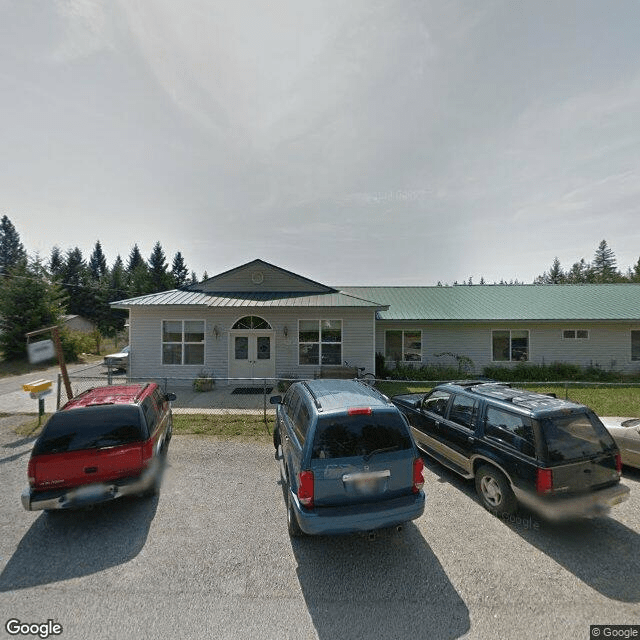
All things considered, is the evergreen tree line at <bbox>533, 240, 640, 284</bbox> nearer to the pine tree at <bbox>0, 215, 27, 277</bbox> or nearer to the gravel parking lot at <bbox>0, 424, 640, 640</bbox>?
the gravel parking lot at <bbox>0, 424, 640, 640</bbox>

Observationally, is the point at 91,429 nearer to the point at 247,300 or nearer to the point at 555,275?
the point at 247,300

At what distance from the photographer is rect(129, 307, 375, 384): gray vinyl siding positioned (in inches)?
537

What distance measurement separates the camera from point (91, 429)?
4648mm

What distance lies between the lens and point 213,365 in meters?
13.7

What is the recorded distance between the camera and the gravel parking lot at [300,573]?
2.98 metres

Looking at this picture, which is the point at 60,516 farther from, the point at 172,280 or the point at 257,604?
the point at 172,280

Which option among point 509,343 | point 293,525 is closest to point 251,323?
point 293,525

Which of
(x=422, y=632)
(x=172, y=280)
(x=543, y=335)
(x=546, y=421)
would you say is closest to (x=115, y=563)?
(x=422, y=632)

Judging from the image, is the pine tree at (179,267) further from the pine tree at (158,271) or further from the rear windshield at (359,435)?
the rear windshield at (359,435)

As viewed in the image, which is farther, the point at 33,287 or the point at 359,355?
the point at 33,287

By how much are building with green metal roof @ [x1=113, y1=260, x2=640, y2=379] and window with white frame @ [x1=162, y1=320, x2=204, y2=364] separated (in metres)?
0.04

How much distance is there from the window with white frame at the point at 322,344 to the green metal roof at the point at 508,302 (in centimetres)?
314

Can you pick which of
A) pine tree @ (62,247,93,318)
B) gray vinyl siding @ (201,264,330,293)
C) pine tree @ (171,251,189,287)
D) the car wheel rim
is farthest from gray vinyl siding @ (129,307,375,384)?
pine tree @ (171,251,189,287)

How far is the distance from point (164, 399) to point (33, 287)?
23427 millimetres
